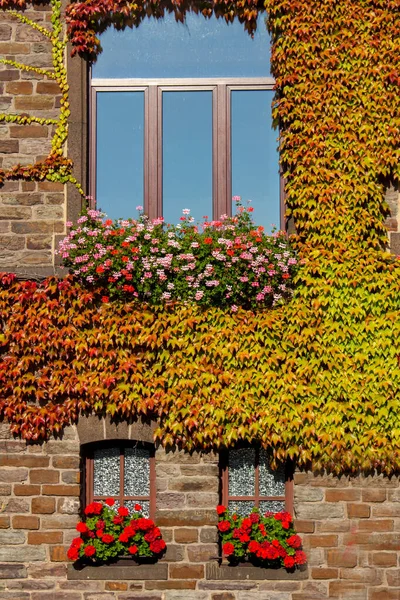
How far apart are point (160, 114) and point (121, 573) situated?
16.5ft

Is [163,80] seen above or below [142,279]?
above

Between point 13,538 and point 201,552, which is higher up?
point 13,538

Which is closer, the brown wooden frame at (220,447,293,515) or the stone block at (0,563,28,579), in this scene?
the stone block at (0,563,28,579)

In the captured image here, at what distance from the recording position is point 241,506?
6734 millimetres

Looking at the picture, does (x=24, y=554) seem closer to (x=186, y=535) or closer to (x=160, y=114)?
(x=186, y=535)

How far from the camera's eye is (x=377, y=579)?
6441mm

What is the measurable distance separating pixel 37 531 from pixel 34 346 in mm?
1943

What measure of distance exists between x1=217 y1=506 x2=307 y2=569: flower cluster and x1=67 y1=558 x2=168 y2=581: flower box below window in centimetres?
71

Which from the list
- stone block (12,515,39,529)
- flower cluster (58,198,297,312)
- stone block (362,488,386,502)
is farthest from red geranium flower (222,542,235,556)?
flower cluster (58,198,297,312)

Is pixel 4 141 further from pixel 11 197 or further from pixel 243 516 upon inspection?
pixel 243 516

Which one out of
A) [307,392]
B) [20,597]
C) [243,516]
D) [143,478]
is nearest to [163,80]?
[307,392]

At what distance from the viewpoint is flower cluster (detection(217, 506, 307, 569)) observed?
6.27 metres

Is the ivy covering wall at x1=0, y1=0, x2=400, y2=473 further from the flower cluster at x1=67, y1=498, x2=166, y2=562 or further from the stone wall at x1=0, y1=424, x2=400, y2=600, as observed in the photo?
the flower cluster at x1=67, y1=498, x2=166, y2=562

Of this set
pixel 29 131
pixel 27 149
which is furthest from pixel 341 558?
pixel 29 131
